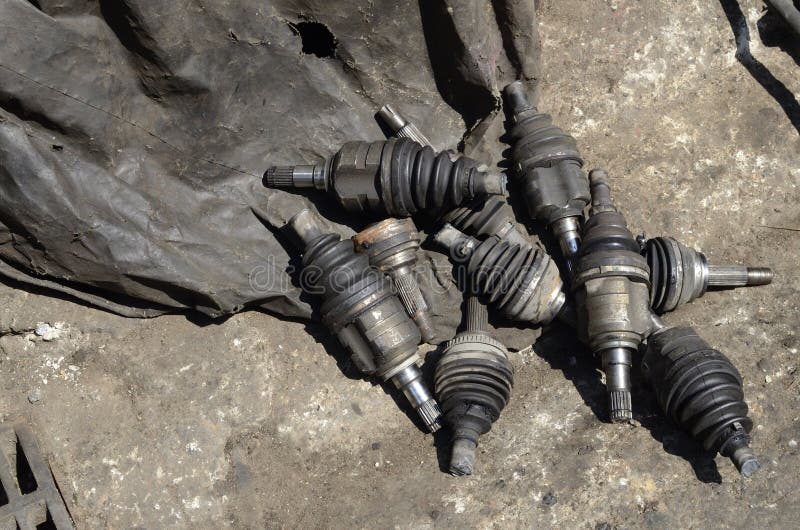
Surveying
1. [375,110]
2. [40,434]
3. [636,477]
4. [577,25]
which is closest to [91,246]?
[40,434]

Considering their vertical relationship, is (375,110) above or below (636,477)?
above

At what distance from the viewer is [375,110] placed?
430 centimetres

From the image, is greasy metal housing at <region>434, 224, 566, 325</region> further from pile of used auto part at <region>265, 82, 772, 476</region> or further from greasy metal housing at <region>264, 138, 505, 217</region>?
greasy metal housing at <region>264, 138, 505, 217</region>

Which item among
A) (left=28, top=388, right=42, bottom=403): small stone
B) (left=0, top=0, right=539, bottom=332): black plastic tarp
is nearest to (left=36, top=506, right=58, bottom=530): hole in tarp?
(left=28, top=388, right=42, bottom=403): small stone

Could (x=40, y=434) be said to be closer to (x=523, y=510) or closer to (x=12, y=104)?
(x=12, y=104)

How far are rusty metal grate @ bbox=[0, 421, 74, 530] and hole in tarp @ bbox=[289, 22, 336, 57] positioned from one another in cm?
257

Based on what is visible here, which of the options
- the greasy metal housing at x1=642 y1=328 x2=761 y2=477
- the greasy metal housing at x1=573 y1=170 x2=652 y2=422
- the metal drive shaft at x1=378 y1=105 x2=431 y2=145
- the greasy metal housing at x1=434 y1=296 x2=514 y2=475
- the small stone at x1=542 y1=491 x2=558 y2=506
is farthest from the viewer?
the metal drive shaft at x1=378 y1=105 x2=431 y2=145

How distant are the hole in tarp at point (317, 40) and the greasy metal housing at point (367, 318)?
1.19m

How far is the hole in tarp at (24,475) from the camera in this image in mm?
3547

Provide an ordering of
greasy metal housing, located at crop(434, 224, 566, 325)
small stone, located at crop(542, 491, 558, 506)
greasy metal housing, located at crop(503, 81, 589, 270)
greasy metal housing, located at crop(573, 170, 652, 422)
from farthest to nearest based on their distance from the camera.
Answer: greasy metal housing, located at crop(503, 81, 589, 270)
greasy metal housing, located at crop(434, 224, 566, 325)
greasy metal housing, located at crop(573, 170, 652, 422)
small stone, located at crop(542, 491, 558, 506)

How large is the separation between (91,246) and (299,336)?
1174 millimetres

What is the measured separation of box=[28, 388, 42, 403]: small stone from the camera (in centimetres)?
364

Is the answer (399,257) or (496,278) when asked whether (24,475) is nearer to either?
(399,257)

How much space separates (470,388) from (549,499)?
2.07ft
